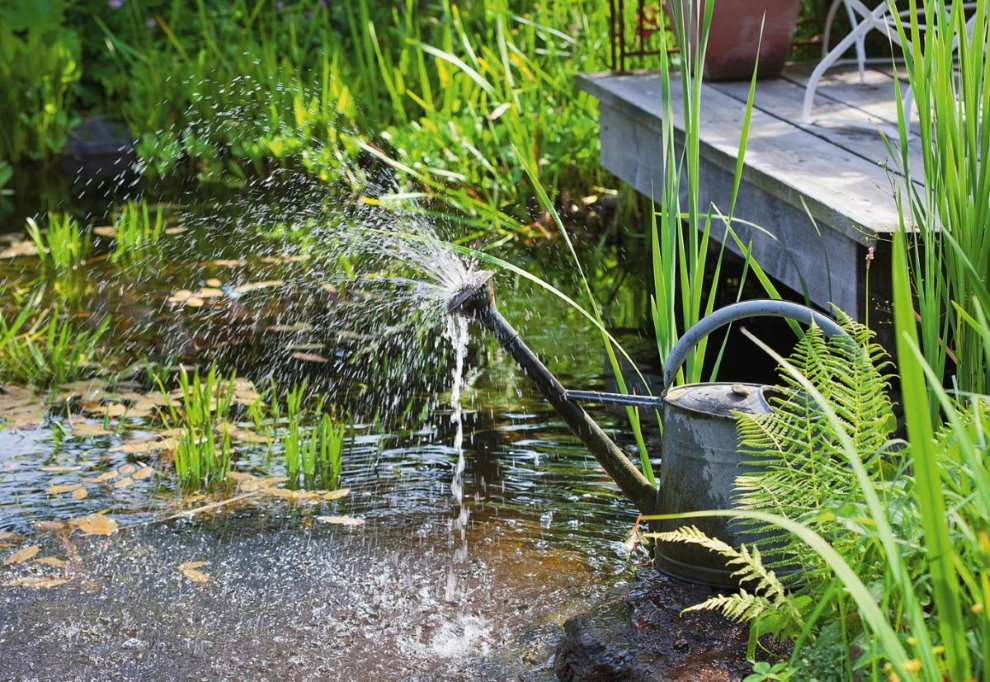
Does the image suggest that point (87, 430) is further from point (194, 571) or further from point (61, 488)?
point (194, 571)

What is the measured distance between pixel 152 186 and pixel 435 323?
283 centimetres

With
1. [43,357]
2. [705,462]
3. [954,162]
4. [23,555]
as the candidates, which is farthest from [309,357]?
[954,162]

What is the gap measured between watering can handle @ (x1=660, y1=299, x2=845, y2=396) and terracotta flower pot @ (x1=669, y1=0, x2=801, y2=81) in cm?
264

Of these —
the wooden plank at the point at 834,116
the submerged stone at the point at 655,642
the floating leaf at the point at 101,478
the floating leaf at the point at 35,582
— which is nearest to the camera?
the submerged stone at the point at 655,642

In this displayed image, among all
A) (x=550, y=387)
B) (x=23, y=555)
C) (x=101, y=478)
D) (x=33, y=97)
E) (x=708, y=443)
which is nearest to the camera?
(x=708, y=443)

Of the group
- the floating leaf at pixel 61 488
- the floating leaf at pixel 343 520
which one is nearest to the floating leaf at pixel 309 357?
the floating leaf at pixel 61 488

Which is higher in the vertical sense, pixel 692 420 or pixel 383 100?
pixel 383 100

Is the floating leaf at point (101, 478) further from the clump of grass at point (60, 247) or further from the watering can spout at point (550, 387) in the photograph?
the clump of grass at point (60, 247)

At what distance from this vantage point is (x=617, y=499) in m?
2.88

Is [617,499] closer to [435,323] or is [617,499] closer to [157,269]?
[435,323]

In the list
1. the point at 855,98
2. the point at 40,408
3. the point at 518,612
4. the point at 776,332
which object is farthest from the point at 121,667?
the point at 855,98

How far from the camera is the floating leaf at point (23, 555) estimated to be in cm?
260

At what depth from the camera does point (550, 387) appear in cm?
229

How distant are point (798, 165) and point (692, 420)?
1.55 meters
